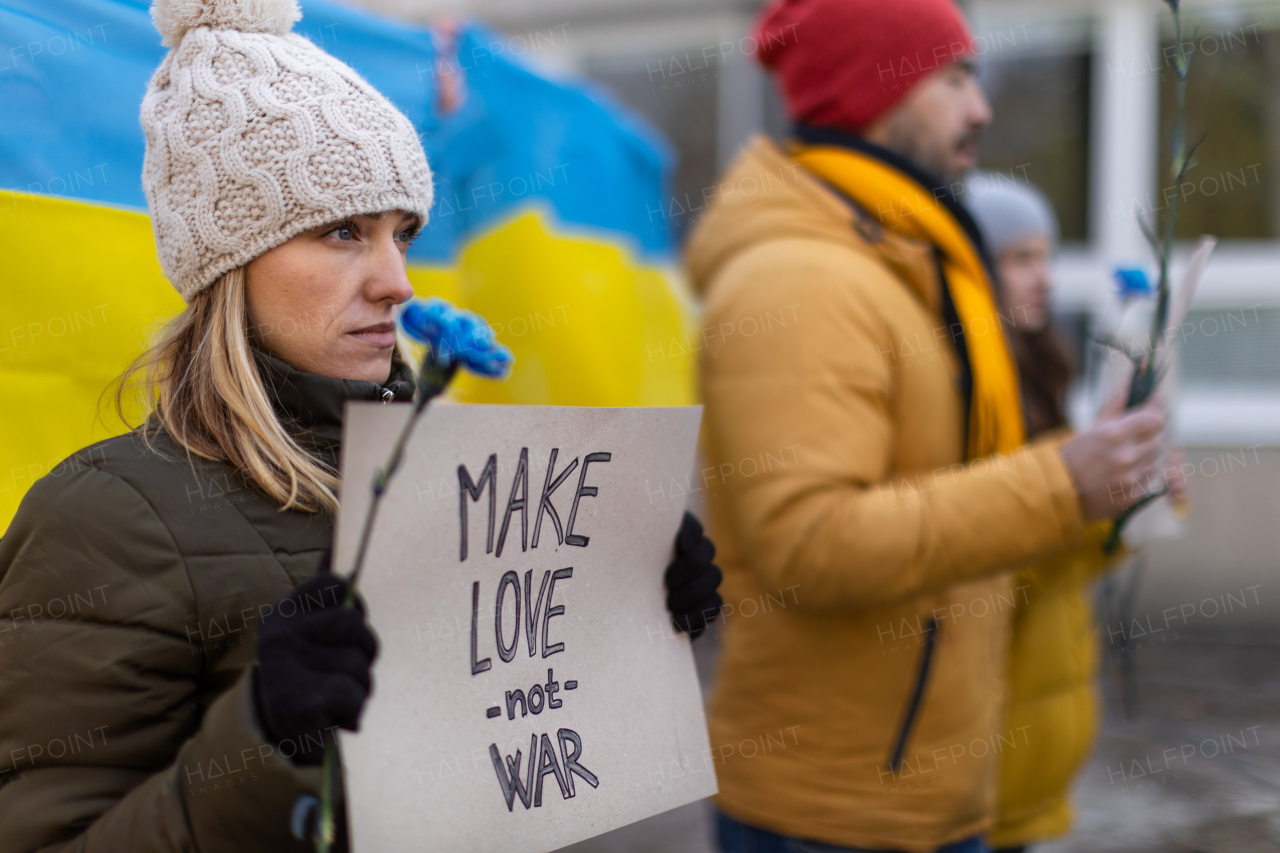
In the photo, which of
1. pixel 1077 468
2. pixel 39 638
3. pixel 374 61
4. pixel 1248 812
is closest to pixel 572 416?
pixel 39 638

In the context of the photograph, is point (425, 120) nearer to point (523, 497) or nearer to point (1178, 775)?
point (523, 497)

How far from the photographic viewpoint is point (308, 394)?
1.21 meters

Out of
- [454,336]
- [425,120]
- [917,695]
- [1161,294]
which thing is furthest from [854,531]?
[425,120]

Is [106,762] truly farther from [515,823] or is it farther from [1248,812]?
[1248,812]

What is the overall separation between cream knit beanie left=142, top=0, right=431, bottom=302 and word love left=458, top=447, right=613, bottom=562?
0.36 metres

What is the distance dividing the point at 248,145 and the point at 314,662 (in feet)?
2.01

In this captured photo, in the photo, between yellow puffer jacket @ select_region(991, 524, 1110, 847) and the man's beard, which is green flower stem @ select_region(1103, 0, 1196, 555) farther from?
the man's beard

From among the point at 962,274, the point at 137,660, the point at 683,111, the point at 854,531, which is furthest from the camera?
the point at 683,111

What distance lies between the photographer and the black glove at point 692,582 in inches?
51.9

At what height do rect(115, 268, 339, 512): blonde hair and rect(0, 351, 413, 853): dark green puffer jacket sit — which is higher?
rect(115, 268, 339, 512): blonde hair

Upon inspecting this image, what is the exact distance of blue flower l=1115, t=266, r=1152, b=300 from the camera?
214cm

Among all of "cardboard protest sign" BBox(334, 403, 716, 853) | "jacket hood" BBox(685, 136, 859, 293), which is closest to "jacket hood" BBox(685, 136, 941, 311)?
"jacket hood" BBox(685, 136, 859, 293)

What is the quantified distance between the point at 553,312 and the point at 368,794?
221 cm

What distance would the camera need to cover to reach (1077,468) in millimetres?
1674
